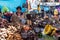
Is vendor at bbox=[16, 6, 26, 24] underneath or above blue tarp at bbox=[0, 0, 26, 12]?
underneath

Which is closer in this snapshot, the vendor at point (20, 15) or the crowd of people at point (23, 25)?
the crowd of people at point (23, 25)

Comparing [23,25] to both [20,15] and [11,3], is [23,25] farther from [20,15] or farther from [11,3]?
[11,3]

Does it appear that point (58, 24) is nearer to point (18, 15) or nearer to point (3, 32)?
point (18, 15)

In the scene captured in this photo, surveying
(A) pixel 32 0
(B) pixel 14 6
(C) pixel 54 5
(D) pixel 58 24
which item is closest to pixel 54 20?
(D) pixel 58 24

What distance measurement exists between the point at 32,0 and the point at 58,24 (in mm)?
443

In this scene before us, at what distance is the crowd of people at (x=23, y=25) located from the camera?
5.43ft

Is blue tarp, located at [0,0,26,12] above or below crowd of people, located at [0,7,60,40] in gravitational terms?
above

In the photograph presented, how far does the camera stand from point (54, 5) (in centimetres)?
227

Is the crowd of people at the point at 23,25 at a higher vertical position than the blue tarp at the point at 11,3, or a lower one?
lower

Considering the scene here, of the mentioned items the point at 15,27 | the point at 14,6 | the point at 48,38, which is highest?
the point at 14,6

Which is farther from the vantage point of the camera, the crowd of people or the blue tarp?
the blue tarp

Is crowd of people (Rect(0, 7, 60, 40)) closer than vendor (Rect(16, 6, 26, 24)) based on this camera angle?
Yes

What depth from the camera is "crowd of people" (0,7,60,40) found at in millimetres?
1655

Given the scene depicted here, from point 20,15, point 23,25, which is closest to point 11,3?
point 20,15
